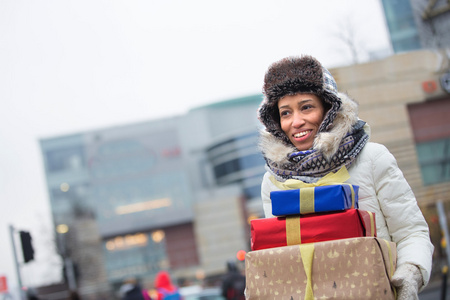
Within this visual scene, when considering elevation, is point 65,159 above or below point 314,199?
above

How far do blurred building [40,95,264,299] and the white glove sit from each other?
65785mm

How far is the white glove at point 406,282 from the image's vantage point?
209cm

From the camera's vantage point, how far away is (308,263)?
2.13 metres

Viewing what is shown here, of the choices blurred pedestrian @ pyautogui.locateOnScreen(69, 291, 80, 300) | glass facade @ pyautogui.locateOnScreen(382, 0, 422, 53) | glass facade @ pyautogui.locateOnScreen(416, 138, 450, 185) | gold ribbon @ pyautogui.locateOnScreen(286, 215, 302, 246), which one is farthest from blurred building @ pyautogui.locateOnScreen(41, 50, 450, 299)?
gold ribbon @ pyautogui.locateOnScreen(286, 215, 302, 246)

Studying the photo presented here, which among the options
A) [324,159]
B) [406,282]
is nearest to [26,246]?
[324,159]

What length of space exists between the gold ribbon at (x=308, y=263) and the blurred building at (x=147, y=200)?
6584cm

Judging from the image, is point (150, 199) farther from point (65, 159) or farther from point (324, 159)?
point (324, 159)

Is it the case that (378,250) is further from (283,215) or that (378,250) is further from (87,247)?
(87,247)

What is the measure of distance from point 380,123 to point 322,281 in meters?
11.7

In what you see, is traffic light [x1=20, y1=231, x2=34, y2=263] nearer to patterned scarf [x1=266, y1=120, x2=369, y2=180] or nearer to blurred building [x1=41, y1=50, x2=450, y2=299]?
patterned scarf [x1=266, y1=120, x2=369, y2=180]

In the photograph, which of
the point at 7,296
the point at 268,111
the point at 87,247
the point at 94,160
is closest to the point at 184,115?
the point at 94,160

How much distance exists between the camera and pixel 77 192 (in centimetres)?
7481

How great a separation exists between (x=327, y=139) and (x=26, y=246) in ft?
58.3

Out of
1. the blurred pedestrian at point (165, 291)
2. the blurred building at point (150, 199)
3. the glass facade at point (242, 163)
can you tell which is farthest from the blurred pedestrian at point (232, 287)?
the glass facade at point (242, 163)
